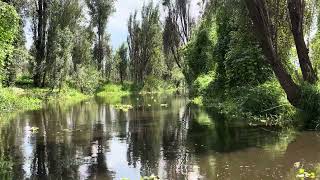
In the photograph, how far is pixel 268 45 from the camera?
1598cm

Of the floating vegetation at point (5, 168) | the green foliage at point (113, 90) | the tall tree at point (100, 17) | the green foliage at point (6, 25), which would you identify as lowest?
the floating vegetation at point (5, 168)

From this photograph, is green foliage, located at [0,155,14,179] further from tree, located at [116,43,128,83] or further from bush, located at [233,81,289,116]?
tree, located at [116,43,128,83]

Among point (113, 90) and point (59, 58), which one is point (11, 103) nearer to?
point (59, 58)

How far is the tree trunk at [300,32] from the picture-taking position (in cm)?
1606

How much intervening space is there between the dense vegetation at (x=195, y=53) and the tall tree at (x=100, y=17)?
17 cm

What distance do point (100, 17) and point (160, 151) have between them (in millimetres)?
59353

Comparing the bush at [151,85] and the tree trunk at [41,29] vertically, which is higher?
the tree trunk at [41,29]

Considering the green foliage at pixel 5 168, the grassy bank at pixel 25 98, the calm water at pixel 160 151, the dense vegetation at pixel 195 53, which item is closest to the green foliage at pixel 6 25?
the dense vegetation at pixel 195 53

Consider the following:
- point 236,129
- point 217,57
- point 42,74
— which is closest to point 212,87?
point 217,57

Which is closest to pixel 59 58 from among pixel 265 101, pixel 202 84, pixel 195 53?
pixel 195 53

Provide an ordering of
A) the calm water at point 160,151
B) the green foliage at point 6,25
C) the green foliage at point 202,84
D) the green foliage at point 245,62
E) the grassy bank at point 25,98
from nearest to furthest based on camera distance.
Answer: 1. the calm water at point 160,151
2. the green foliage at point 6,25
3. the green foliage at point 245,62
4. the grassy bank at point 25,98
5. the green foliage at point 202,84

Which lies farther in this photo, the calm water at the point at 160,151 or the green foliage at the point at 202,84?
the green foliage at the point at 202,84

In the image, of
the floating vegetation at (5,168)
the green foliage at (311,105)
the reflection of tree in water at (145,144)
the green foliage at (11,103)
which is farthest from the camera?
the green foliage at (11,103)

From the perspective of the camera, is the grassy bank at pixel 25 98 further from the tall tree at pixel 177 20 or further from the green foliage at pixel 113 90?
the tall tree at pixel 177 20
